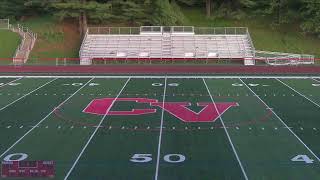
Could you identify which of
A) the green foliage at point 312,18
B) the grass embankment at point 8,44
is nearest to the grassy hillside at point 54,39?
the grass embankment at point 8,44

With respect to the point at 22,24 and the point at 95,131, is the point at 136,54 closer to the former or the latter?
the point at 22,24

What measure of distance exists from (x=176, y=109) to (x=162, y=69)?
488 inches

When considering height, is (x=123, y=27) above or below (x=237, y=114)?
above

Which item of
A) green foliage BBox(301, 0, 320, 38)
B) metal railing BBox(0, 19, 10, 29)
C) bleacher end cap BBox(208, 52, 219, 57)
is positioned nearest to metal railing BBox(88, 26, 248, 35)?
bleacher end cap BBox(208, 52, 219, 57)

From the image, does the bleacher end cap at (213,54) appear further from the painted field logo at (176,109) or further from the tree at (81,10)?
the painted field logo at (176,109)

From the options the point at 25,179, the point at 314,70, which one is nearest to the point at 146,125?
the point at 25,179

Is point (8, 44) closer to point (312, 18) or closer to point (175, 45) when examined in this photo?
point (175, 45)

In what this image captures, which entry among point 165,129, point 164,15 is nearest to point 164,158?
point 165,129

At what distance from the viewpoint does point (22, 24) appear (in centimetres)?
4328

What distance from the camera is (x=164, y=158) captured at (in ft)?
40.5

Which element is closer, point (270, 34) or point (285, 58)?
point (285, 58)

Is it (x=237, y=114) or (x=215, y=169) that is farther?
(x=237, y=114)

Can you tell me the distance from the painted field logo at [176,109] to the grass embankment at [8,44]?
18.8 metres

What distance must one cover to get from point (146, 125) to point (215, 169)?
471cm
